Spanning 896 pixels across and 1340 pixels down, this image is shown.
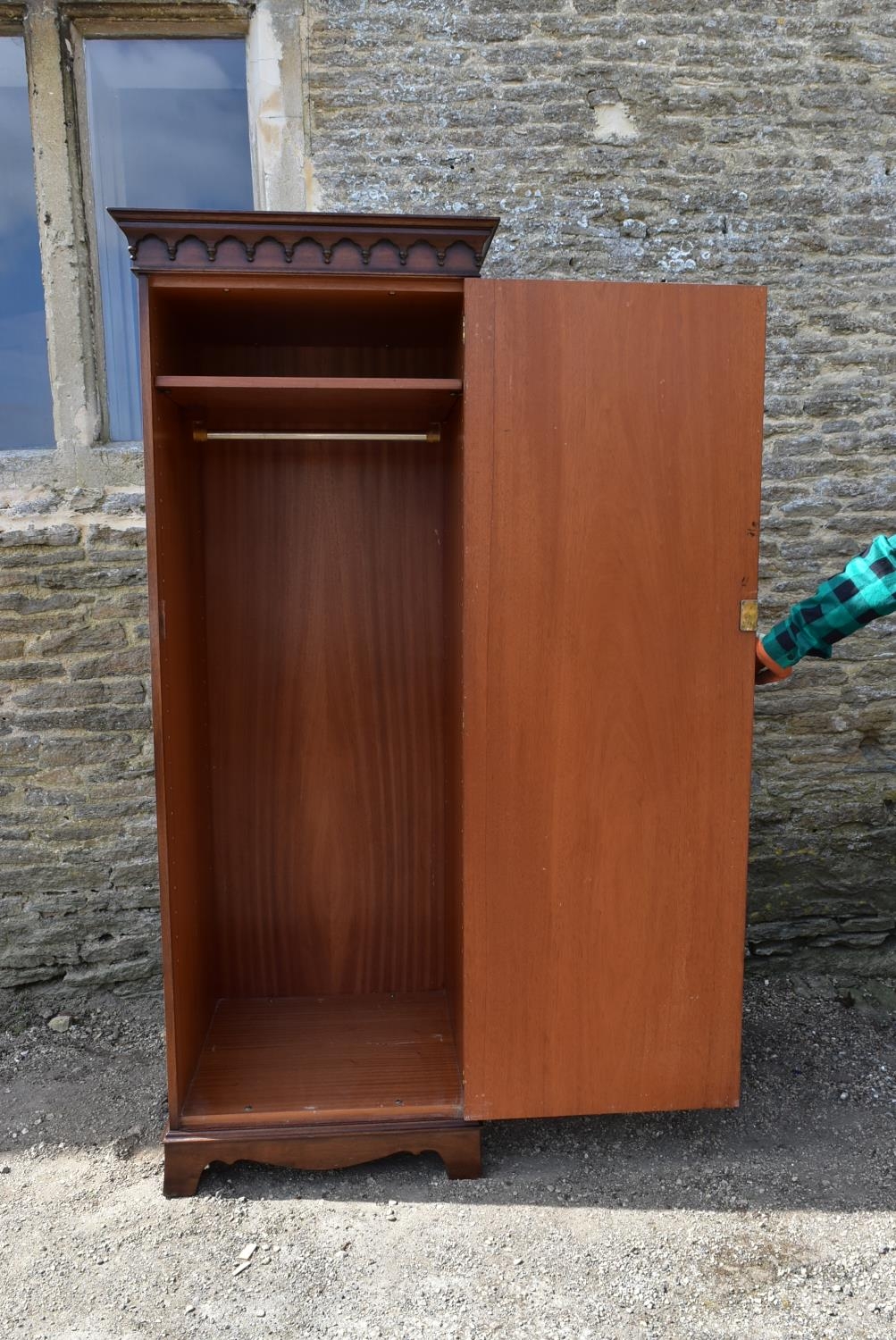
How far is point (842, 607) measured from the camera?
7.41 ft

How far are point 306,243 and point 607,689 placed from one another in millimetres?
1225

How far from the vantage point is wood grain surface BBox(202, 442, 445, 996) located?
9.27 feet

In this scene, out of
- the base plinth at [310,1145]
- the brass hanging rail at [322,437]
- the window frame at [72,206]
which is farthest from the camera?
the window frame at [72,206]

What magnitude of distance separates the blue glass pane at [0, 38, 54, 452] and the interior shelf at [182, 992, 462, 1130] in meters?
2.13

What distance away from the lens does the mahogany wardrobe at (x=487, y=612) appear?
2135 millimetres

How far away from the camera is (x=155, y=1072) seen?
301 cm

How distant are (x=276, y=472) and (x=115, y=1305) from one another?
213cm

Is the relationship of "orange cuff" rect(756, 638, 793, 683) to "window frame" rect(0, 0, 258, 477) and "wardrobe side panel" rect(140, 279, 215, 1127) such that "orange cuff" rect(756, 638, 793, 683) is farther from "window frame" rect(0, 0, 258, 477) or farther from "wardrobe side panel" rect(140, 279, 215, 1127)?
"window frame" rect(0, 0, 258, 477)

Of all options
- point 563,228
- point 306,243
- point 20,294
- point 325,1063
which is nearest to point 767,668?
point 306,243

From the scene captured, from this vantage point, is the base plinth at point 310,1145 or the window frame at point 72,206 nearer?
the base plinth at point 310,1145

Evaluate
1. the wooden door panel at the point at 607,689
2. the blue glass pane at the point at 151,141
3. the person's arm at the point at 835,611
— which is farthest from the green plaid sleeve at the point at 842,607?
the blue glass pane at the point at 151,141

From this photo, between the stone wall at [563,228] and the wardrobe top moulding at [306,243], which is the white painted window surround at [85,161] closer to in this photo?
the stone wall at [563,228]

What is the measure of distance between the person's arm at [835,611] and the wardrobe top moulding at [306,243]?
1127mm

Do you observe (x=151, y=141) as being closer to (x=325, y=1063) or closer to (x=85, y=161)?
(x=85, y=161)
